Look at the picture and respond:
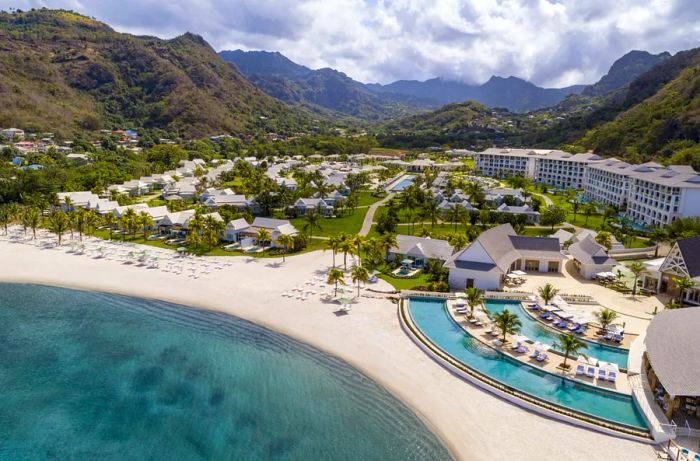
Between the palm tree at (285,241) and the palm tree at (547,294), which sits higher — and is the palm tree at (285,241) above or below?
above

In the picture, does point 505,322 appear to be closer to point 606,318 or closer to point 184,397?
point 606,318

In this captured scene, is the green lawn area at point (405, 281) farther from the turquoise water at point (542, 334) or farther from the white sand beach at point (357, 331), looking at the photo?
the turquoise water at point (542, 334)

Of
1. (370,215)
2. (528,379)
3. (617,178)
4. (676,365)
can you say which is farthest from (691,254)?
(617,178)

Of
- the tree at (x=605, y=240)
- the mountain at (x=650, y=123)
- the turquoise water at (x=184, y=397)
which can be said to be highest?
the mountain at (x=650, y=123)

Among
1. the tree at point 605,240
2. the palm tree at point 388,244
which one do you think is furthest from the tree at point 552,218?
the palm tree at point 388,244

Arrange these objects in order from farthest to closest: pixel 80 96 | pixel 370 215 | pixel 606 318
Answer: pixel 80 96
pixel 370 215
pixel 606 318

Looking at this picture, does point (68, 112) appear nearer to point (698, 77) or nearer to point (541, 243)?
point (541, 243)

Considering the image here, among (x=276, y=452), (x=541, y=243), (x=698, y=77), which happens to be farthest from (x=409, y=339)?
(x=698, y=77)

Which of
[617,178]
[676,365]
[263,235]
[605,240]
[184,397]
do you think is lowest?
[184,397]
